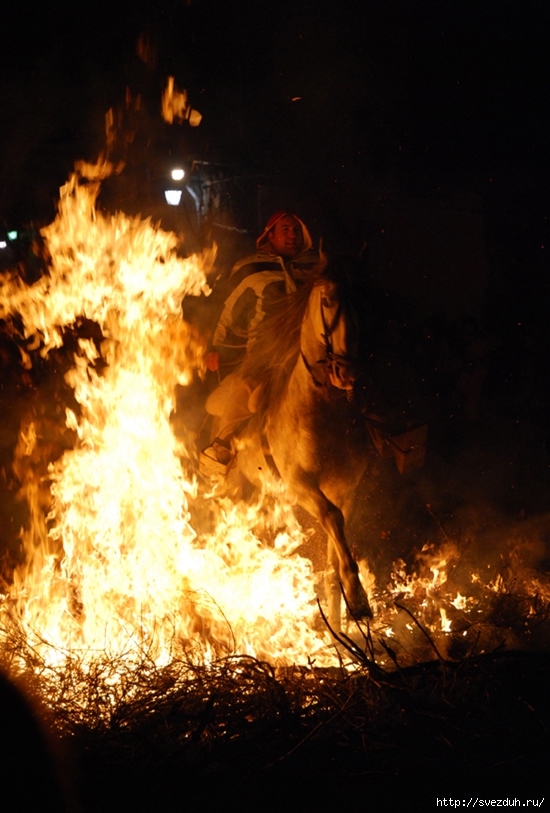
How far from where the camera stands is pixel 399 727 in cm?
423

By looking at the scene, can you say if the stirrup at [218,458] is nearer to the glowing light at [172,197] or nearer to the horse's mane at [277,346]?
the horse's mane at [277,346]

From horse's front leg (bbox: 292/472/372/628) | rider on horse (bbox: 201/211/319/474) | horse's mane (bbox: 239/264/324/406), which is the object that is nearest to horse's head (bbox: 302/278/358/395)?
horse's mane (bbox: 239/264/324/406)

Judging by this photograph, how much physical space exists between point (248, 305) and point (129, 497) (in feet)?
7.36

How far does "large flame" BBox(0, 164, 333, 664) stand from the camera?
20.0ft

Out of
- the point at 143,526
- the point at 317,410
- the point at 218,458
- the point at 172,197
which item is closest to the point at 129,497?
the point at 143,526

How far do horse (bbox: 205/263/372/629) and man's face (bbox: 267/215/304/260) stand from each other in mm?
1117

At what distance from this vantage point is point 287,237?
7.51 m

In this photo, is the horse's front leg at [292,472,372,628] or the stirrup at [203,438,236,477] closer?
the horse's front leg at [292,472,372,628]

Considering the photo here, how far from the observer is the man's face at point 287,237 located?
7.50m

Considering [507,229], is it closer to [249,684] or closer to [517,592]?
[517,592]

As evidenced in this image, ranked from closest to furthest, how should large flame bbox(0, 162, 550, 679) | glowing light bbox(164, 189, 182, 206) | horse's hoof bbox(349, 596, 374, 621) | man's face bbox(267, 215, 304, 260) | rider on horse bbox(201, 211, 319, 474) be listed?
1. horse's hoof bbox(349, 596, 374, 621)
2. large flame bbox(0, 162, 550, 679)
3. rider on horse bbox(201, 211, 319, 474)
4. man's face bbox(267, 215, 304, 260)
5. glowing light bbox(164, 189, 182, 206)

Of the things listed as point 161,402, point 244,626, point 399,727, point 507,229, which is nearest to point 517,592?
point 244,626

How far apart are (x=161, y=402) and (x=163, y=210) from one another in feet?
23.4

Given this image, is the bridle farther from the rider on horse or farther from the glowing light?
the glowing light
